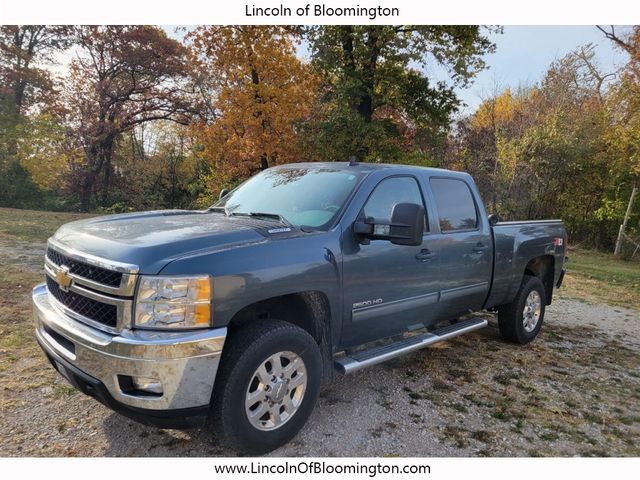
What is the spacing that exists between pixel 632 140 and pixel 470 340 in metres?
12.7

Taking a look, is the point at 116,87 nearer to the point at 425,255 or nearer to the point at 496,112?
the point at 496,112

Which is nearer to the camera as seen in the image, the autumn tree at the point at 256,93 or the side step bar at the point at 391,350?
the side step bar at the point at 391,350

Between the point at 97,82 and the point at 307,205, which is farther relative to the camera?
the point at 97,82

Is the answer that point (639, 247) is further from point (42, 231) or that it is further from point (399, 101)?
point (42, 231)

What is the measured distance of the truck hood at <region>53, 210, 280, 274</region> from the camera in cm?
266

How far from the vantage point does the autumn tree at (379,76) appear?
14539 mm

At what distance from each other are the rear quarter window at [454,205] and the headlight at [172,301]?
8.30 feet

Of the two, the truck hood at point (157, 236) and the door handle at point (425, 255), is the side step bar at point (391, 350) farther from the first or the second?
the truck hood at point (157, 236)

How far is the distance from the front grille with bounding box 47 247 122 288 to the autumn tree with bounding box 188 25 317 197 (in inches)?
480

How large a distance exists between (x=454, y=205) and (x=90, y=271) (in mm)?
3381

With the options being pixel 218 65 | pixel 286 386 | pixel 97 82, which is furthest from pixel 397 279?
pixel 97 82

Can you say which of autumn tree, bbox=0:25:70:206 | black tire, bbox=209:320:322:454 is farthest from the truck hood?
autumn tree, bbox=0:25:70:206

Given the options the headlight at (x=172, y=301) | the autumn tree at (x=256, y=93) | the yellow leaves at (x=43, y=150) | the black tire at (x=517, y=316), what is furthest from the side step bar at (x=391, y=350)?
the yellow leaves at (x=43, y=150)

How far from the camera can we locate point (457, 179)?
191 inches
